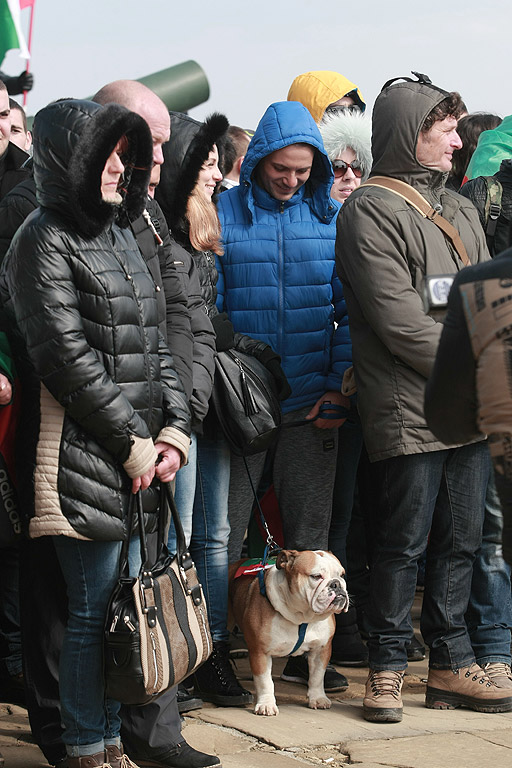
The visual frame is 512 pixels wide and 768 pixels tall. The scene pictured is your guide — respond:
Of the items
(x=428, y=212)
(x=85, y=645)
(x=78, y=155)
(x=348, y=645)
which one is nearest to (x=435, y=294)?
(x=78, y=155)

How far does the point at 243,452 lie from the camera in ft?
14.1

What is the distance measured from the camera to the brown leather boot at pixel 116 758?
10.7ft

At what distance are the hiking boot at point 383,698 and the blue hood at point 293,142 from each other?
184cm

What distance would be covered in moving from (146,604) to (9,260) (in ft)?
3.43

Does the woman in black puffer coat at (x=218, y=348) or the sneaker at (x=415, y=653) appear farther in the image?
the sneaker at (x=415, y=653)

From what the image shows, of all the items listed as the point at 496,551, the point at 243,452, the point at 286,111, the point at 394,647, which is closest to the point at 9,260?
the point at 243,452

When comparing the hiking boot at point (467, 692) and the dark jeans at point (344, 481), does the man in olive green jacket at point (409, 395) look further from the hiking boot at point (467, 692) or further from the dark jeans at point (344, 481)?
the dark jeans at point (344, 481)

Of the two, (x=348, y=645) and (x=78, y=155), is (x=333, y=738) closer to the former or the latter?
(x=348, y=645)

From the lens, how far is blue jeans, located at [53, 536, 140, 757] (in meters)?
3.16

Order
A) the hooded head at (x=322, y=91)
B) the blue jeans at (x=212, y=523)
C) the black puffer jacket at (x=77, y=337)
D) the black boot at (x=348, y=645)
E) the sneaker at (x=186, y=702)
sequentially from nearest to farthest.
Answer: the black puffer jacket at (x=77, y=337) → the sneaker at (x=186, y=702) → the blue jeans at (x=212, y=523) → the black boot at (x=348, y=645) → the hooded head at (x=322, y=91)

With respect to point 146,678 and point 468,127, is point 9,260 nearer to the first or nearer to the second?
point 146,678

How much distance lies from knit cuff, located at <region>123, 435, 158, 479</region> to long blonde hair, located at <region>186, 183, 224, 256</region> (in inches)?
51.3

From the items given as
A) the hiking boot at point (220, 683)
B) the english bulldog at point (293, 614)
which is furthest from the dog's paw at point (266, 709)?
the hiking boot at point (220, 683)

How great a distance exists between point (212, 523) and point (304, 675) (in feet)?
2.64
